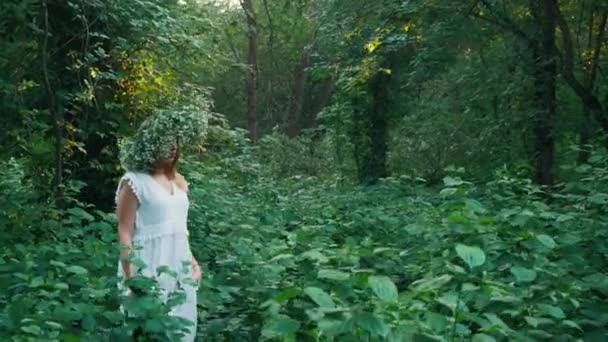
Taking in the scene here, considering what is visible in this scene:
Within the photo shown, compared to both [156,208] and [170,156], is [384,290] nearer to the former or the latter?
[156,208]

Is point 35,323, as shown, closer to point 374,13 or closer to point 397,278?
point 397,278

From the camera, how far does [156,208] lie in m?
4.31

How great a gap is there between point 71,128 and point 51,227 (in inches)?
89.9

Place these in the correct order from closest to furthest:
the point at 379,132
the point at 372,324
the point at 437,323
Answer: the point at 372,324 → the point at 437,323 → the point at 379,132

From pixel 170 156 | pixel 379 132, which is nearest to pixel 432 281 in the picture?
pixel 170 156

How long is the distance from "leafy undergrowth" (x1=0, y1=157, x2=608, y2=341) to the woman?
14cm

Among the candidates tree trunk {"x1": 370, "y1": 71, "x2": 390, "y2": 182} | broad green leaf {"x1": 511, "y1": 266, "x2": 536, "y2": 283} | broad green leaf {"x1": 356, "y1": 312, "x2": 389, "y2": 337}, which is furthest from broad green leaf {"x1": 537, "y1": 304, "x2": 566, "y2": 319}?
tree trunk {"x1": 370, "y1": 71, "x2": 390, "y2": 182}

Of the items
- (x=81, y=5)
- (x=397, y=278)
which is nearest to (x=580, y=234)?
(x=397, y=278)

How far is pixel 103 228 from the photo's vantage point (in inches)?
217

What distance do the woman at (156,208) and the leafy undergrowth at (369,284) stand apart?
14cm

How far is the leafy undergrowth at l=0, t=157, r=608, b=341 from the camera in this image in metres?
3.04

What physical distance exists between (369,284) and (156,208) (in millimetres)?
1763

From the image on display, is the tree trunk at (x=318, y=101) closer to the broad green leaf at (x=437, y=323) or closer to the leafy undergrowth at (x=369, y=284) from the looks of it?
the leafy undergrowth at (x=369, y=284)

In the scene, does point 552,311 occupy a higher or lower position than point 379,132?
lower
